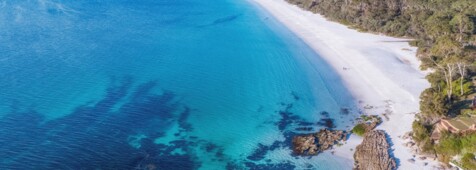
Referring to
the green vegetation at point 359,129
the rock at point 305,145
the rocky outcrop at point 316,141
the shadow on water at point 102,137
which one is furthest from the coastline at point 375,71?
the shadow on water at point 102,137

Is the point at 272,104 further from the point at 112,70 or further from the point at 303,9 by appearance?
the point at 303,9

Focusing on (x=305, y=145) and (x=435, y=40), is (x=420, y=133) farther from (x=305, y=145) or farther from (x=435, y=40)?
(x=435, y=40)

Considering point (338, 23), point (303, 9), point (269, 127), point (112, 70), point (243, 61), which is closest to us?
point (269, 127)

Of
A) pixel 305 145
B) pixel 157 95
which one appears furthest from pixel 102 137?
pixel 305 145

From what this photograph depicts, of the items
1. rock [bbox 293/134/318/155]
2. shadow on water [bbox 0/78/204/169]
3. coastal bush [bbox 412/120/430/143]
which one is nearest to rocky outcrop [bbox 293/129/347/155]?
rock [bbox 293/134/318/155]

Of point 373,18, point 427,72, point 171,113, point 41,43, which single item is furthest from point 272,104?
point 41,43
